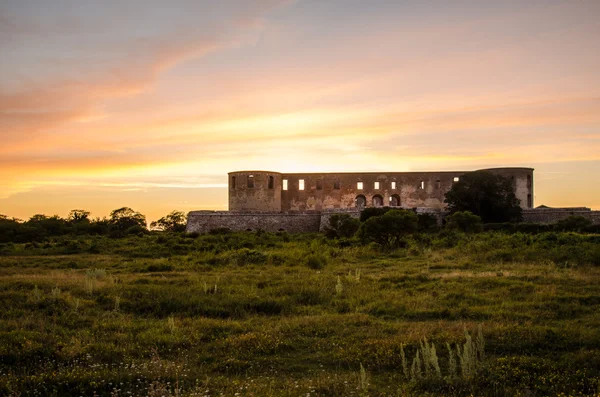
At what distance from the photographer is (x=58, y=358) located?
21.4ft

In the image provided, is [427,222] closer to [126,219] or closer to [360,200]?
[360,200]

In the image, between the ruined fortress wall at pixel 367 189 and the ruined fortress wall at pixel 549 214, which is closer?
the ruined fortress wall at pixel 549 214

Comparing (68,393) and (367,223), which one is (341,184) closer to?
(367,223)

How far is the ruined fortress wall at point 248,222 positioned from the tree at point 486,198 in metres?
9.81

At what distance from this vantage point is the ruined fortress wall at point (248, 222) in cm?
3641

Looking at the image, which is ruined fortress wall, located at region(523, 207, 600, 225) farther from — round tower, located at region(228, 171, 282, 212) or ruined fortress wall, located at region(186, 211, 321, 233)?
round tower, located at region(228, 171, 282, 212)

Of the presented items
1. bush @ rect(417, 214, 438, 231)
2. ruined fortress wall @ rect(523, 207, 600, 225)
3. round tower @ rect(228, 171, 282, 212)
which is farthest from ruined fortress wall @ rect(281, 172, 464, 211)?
bush @ rect(417, 214, 438, 231)

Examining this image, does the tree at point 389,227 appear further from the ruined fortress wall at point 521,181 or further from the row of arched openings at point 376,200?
the ruined fortress wall at point 521,181

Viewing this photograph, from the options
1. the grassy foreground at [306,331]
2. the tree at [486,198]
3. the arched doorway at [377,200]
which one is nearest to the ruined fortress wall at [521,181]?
the tree at [486,198]

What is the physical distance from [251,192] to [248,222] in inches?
146

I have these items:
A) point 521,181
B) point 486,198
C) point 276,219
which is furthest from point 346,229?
point 521,181

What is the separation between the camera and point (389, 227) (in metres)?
20.6

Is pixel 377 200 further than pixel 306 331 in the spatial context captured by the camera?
Yes

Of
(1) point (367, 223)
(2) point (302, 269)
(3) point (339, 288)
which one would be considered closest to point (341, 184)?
(1) point (367, 223)
